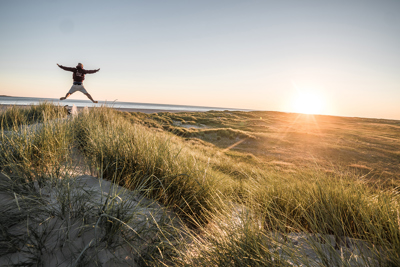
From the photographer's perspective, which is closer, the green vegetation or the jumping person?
the green vegetation

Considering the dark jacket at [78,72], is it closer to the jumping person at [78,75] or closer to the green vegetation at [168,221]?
the jumping person at [78,75]

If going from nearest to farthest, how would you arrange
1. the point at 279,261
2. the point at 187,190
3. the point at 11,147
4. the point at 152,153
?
the point at 279,261, the point at 187,190, the point at 11,147, the point at 152,153

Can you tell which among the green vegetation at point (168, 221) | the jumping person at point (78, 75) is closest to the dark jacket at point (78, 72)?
the jumping person at point (78, 75)

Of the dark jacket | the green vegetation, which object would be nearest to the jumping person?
the dark jacket

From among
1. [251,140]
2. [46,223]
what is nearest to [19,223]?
[46,223]

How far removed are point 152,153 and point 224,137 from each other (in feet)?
57.2

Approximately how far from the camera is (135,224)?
75.0 inches

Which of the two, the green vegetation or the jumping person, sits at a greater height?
the jumping person

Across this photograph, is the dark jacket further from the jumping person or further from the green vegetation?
the green vegetation

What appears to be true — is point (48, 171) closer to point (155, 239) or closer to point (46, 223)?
point (46, 223)

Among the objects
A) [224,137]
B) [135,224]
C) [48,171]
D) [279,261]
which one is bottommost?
[224,137]

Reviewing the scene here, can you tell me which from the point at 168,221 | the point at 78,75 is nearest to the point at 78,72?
the point at 78,75

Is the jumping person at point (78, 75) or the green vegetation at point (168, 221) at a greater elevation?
the jumping person at point (78, 75)

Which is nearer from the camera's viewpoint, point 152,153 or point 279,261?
point 279,261
